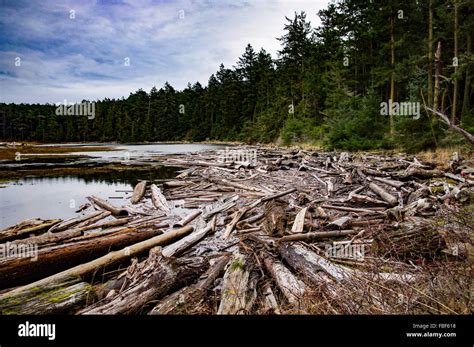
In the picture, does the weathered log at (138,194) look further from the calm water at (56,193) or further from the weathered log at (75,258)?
the weathered log at (75,258)

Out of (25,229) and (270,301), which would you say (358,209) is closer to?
(270,301)

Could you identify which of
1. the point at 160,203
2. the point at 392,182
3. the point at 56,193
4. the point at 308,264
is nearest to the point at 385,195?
the point at 392,182

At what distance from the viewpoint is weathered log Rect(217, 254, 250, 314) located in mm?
2945

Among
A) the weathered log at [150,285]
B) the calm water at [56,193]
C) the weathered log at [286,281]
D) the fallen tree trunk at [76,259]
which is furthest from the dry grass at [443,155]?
the calm water at [56,193]

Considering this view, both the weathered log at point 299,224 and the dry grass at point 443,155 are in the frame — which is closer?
the weathered log at point 299,224

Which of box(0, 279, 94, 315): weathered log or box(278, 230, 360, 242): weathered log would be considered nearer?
box(0, 279, 94, 315): weathered log

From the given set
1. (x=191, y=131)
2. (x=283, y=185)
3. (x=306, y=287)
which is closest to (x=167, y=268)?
(x=306, y=287)

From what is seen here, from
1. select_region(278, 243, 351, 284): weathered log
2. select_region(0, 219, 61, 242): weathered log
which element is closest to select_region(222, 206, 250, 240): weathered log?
select_region(278, 243, 351, 284): weathered log

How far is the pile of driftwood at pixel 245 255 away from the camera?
296 centimetres

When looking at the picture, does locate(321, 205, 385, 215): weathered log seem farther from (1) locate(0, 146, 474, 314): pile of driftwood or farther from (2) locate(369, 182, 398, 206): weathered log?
(2) locate(369, 182, 398, 206): weathered log

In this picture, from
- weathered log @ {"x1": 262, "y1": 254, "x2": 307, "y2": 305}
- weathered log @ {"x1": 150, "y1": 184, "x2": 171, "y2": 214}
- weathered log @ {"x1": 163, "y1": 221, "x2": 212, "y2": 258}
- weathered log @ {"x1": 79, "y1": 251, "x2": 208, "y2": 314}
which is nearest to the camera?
weathered log @ {"x1": 79, "y1": 251, "x2": 208, "y2": 314}

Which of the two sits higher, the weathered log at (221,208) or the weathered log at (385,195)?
the weathered log at (385,195)

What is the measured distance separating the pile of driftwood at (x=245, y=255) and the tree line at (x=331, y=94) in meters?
2.04

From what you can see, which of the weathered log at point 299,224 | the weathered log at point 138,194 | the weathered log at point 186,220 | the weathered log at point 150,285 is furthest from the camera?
the weathered log at point 138,194
